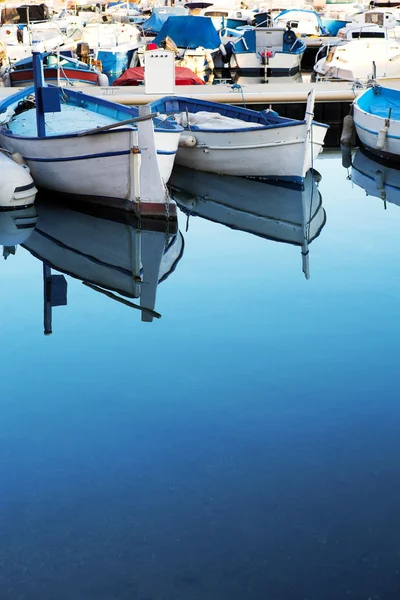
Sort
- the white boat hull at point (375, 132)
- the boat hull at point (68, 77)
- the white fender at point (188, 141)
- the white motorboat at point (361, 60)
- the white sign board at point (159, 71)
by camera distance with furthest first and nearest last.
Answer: the white motorboat at point (361, 60), the boat hull at point (68, 77), the white boat hull at point (375, 132), the white sign board at point (159, 71), the white fender at point (188, 141)

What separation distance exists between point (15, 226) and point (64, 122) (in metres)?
2.66

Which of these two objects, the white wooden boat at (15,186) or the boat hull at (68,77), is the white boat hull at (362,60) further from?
the white wooden boat at (15,186)

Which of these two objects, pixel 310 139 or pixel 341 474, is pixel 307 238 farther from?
pixel 341 474

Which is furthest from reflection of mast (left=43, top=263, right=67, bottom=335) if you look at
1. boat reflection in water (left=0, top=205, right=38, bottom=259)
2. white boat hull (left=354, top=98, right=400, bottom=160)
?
white boat hull (left=354, top=98, right=400, bottom=160)

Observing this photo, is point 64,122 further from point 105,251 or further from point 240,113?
point 105,251

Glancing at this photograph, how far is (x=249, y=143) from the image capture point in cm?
1511

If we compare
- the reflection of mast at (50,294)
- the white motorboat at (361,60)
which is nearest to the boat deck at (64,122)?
the reflection of mast at (50,294)

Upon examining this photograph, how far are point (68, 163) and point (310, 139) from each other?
13.5 feet

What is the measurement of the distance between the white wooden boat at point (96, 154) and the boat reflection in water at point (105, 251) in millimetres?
329

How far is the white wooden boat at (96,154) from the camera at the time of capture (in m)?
12.8

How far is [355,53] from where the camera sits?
1036 inches

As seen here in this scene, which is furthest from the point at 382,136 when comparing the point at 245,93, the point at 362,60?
the point at 362,60

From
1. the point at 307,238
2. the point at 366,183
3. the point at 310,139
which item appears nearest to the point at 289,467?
the point at 307,238

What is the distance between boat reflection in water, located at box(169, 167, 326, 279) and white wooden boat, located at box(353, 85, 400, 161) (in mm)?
1517
